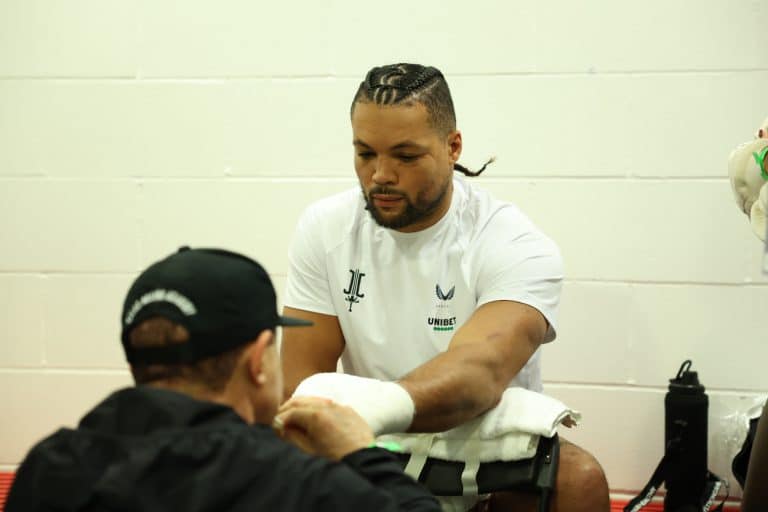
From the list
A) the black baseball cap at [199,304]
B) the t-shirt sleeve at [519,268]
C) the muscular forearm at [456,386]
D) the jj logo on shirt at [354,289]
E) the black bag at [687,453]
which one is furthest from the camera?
the black bag at [687,453]

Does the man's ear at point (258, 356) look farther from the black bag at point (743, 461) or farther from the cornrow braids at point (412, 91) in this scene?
the black bag at point (743, 461)

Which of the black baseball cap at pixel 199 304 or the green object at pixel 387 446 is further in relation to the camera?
the green object at pixel 387 446

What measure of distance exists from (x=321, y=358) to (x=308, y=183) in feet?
3.11

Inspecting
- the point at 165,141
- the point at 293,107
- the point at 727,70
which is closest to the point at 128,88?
the point at 165,141

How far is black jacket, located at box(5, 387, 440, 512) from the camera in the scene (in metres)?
1.10

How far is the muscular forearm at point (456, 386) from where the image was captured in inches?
→ 70.9

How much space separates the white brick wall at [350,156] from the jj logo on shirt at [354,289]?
848 mm

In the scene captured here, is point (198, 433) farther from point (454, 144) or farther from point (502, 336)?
point (454, 144)

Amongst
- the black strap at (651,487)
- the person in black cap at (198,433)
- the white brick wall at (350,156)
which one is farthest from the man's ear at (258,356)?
the white brick wall at (350,156)

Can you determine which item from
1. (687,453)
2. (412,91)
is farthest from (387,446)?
(687,453)

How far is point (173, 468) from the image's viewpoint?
111 centimetres

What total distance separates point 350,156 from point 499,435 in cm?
139

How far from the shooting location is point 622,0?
292 cm

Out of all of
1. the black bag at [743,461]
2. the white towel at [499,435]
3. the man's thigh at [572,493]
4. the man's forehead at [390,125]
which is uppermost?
the man's forehead at [390,125]
